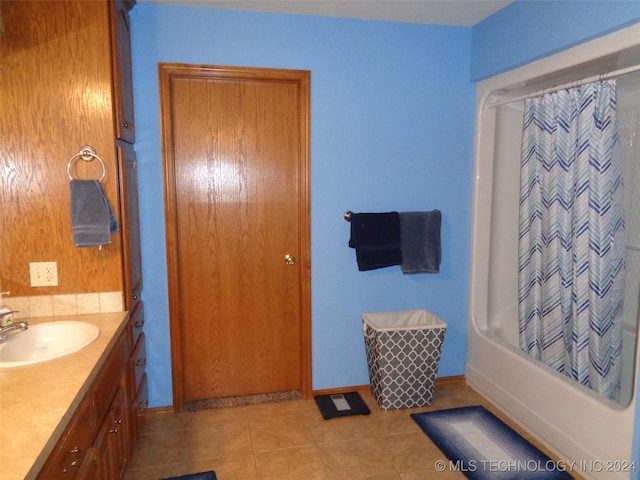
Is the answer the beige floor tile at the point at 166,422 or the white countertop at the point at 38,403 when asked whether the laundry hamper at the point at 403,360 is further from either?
the white countertop at the point at 38,403

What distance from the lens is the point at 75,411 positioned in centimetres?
134

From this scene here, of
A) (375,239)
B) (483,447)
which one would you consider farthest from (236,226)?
(483,447)

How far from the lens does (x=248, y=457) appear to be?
229 cm

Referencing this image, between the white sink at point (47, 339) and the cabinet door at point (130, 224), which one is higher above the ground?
the cabinet door at point (130, 224)

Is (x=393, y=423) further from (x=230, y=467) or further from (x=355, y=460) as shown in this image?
(x=230, y=467)

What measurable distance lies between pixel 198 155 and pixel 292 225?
2.30ft

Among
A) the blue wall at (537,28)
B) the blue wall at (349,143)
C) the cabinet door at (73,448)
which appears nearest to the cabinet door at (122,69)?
the blue wall at (349,143)

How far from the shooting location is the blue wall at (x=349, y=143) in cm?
247

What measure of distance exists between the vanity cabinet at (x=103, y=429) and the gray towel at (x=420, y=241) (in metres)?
1.65

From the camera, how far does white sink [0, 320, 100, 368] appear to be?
5.61 feet

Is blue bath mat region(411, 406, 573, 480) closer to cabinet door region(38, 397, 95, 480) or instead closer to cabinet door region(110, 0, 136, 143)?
cabinet door region(38, 397, 95, 480)

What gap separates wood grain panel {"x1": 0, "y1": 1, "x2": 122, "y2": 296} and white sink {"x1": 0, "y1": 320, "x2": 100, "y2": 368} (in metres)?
0.21

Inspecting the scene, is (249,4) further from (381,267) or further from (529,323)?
(529,323)

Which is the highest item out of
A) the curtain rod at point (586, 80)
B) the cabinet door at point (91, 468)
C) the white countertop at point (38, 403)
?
the curtain rod at point (586, 80)
